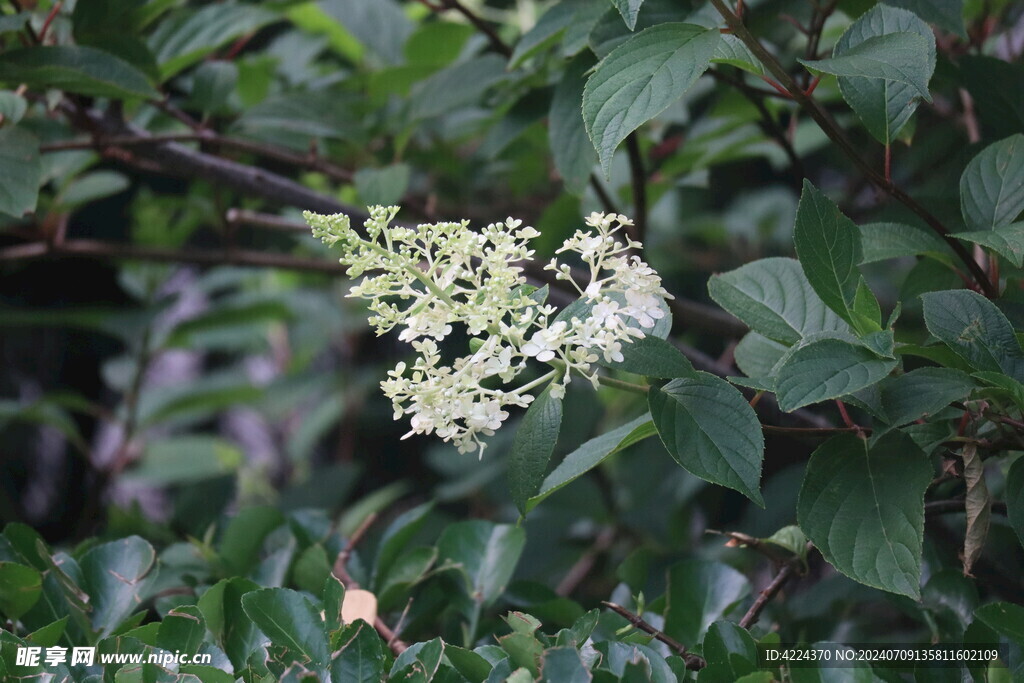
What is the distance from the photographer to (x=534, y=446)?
0.69 meters

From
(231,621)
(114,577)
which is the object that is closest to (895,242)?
(231,621)

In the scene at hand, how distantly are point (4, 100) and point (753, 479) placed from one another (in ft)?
2.95

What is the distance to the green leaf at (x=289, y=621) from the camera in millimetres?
729

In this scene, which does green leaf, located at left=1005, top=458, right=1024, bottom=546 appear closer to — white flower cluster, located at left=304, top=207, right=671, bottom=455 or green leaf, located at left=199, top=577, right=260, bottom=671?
white flower cluster, located at left=304, top=207, right=671, bottom=455

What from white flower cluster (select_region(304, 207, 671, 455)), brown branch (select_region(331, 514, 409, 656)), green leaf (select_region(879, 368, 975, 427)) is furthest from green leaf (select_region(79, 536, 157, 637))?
green leaf (select_region(879, 368, 975, 427))

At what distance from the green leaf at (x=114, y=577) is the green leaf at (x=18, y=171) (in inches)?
14.5

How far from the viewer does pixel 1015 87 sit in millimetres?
960

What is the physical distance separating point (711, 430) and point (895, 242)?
0.94 ft

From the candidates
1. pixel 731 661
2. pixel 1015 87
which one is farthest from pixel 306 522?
pixel 1015 87

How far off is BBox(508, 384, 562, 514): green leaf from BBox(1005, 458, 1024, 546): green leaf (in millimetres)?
365

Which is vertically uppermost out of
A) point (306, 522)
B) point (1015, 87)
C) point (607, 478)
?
point (1015, 87)

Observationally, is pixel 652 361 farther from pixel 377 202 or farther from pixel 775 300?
pixel 377 202

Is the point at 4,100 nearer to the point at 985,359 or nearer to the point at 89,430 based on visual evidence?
the point at 985,359

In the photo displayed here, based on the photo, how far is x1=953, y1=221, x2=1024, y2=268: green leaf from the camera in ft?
2.26
